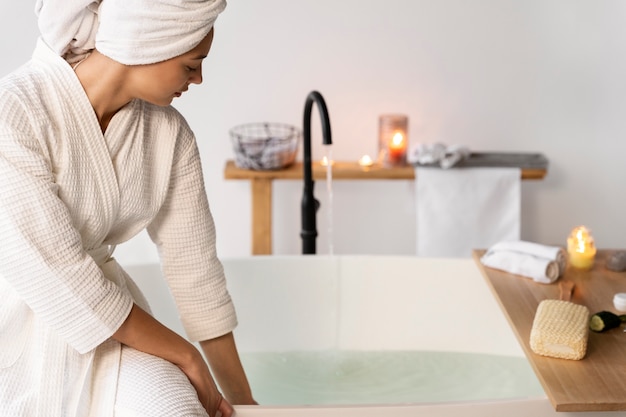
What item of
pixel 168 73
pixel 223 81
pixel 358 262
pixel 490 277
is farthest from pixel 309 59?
pixel 168 73

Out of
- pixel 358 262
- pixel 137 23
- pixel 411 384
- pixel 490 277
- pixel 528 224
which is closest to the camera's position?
pixel 137 23

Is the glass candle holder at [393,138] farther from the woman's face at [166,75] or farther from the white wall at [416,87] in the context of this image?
the woman's face at [166,75]

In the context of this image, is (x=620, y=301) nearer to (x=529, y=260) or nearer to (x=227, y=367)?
(x=529, y=260)

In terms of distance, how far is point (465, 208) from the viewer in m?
3.43

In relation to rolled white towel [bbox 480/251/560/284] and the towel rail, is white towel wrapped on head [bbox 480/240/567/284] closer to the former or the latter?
rolled white towel [bbox 480/251/560/284]

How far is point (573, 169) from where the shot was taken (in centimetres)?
362

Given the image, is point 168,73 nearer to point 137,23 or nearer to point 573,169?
point 137,23

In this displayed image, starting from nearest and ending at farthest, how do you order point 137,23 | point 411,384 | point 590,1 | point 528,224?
1. point 137,23
2. point 411,384
3. point 590,1
4. point 528,224

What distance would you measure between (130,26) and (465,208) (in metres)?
1.98

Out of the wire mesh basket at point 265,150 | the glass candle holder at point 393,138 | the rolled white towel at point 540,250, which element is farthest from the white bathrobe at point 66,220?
the glass candle holder at point 393,138

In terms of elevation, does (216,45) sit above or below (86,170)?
above

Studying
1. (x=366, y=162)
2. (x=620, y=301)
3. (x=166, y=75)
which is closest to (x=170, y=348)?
(x=166, y=75)

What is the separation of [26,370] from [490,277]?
126 cm

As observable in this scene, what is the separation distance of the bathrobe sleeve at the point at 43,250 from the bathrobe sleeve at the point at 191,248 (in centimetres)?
30
